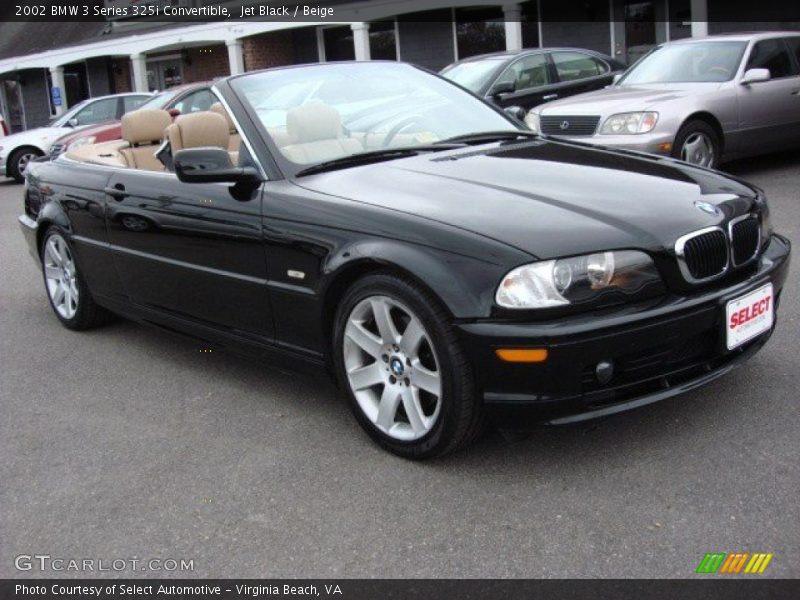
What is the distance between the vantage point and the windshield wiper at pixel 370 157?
3.94m

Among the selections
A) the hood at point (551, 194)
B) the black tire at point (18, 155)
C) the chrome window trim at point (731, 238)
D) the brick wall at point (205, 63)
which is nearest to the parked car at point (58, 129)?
the black tire at point (18, 155)

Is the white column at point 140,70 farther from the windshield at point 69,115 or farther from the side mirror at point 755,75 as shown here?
the side mirror at point 755,75

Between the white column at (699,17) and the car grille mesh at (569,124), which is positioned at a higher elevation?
the white column at (699,17)

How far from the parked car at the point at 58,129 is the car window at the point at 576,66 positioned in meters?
7.74

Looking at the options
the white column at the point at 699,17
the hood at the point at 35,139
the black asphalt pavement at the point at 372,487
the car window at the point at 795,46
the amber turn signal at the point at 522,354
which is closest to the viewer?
the black asphalt pavement at the point at 372,487

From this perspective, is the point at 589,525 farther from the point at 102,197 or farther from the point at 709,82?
the point at 709,82

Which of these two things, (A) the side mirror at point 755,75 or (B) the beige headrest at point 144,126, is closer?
(B) the beige headrest at point 144,126

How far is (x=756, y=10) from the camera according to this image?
16891 millimetres

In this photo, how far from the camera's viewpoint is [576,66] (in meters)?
12.7

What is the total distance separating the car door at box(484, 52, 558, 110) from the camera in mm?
11836

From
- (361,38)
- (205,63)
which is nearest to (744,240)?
(361,38)

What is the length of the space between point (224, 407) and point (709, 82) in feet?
22.8

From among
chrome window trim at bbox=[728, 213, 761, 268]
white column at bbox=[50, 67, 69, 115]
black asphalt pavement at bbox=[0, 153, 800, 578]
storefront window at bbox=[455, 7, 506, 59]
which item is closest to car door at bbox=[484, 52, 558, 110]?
black asphalt pavement at bbox=[0, 153, 800, 578]

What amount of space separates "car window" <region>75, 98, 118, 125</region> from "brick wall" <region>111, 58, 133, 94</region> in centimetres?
1309
